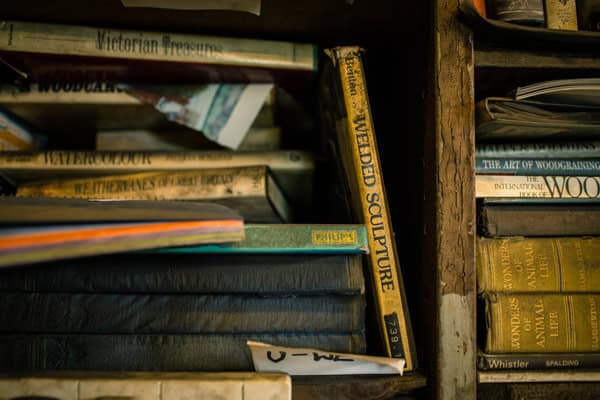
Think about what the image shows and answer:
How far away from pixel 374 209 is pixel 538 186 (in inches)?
9.6

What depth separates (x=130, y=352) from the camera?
1.65ft

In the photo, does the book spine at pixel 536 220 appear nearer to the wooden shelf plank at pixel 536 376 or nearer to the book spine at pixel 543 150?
the book spine at pixel 543 150

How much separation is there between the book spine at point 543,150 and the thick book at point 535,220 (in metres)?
0.07

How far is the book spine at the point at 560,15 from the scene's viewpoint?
1.85 feet

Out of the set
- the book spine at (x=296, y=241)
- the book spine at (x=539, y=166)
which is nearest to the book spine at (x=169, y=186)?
the book spine at (x=296, y=241)

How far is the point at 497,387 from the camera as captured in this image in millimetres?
537

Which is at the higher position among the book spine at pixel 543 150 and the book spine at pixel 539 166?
the book spine at pixel 543 150

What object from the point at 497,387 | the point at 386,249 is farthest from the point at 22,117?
the point at 497,387

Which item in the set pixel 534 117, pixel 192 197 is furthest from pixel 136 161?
pixel 534 117

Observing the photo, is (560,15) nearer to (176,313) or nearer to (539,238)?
(539,238)

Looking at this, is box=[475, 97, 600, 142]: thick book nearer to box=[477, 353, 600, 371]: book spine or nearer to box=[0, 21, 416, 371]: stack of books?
box=[0, 21, 416, 371]: stack of books

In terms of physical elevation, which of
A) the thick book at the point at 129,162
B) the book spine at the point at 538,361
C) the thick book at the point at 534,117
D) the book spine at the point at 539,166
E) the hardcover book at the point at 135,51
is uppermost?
the hardcover book at the point at 135,51

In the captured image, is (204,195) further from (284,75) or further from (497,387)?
(497,387)

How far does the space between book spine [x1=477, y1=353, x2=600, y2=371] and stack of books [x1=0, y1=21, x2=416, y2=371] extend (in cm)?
10
